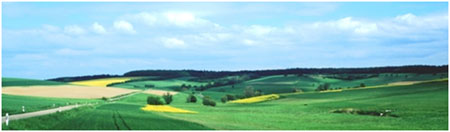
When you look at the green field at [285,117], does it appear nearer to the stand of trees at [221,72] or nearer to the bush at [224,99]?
the bush at [224,99]

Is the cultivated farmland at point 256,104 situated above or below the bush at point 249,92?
above

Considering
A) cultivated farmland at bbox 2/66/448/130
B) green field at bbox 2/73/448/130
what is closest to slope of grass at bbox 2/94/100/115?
cultivated farmland at bbox 2/66/448/130

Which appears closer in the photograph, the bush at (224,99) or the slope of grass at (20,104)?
the slope of grass at (20,104)

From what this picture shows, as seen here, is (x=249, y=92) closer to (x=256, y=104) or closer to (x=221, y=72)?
(x=256, y=104)

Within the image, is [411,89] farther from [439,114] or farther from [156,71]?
[156,71]

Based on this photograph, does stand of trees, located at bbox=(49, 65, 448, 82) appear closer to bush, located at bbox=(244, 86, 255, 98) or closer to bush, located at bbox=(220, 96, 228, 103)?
bush, located at bbox=(244, 86, 255, 98)

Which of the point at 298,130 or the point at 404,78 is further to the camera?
the point at 404,78

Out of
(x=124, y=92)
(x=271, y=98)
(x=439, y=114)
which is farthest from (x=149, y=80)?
(x=439, y=114)

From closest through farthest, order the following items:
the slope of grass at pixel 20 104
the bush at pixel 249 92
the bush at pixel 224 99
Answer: the slope of grass at pixel 20 104 → the bush at pixel 224 99 → the bush at pixel 249 92

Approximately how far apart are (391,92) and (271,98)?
76.0 feet

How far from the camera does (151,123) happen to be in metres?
27.2

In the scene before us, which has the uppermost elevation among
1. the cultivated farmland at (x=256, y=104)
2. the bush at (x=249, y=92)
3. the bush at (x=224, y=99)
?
the cultivated farmland at (x=256, y=104)

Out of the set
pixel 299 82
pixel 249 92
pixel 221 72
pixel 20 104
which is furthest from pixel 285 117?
pixel 221 72

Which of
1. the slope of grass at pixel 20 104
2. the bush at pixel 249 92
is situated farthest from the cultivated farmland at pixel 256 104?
the bush at pixel 249 92
